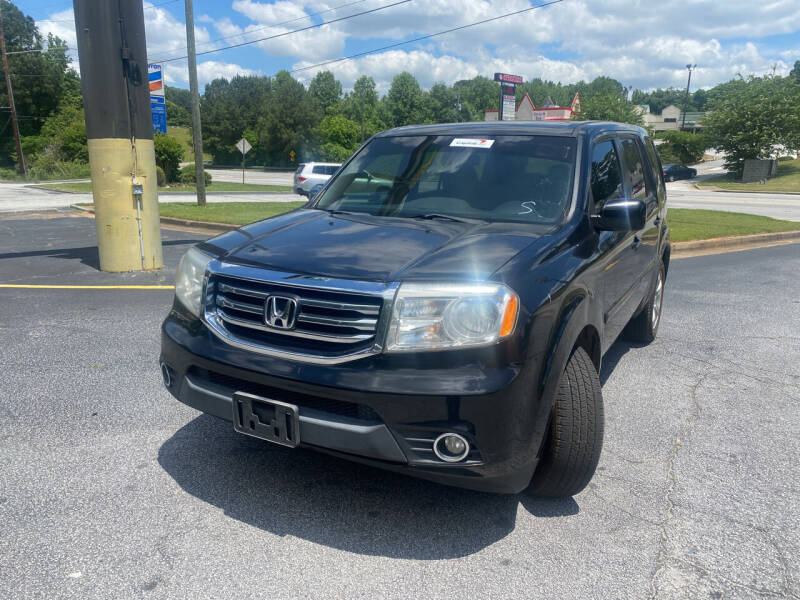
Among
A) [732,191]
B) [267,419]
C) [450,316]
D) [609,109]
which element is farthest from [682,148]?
[267,419]

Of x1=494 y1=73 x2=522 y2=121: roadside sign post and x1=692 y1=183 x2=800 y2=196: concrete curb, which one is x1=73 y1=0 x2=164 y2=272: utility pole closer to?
x1=494 y1=73 x2=522 y2=121: roadside sign post

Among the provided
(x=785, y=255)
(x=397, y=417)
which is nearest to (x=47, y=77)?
(x=785, y=255)

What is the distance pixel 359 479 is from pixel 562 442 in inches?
42.1

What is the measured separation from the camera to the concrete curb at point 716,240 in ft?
38.2

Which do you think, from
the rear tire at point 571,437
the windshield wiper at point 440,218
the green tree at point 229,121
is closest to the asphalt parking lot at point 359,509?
the rear tire at point 571,437

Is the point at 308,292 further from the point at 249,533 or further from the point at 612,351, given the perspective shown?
the point at 612,351

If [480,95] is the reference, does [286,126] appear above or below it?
below

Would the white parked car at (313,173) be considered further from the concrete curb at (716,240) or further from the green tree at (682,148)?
the green tree at (682,148)

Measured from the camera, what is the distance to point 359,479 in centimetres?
330

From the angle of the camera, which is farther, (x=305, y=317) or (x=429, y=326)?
(x=305, y=317)

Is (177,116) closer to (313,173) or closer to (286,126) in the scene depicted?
(286,126)

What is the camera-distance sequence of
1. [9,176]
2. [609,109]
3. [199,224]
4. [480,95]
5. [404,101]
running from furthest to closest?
[480,95] < [404,101] < [609,109] < [9,176] < [199,224]

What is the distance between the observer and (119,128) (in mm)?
8195

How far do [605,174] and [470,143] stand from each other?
88 centimetres
